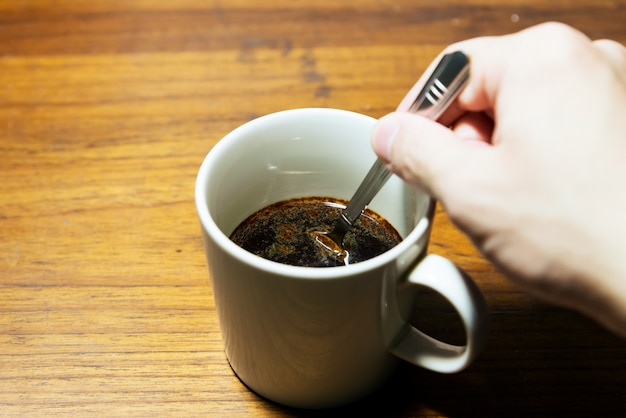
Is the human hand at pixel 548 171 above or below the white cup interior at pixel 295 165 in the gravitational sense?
above

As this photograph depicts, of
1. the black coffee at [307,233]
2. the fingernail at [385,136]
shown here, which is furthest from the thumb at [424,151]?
the black coffee at [307,233]

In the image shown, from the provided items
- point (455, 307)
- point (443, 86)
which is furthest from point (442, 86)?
point (455, 307)

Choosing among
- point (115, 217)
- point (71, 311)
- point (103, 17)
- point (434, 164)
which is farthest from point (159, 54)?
point (434, 164)

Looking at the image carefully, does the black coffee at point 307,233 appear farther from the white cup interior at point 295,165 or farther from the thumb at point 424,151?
the thumb at point 424,151

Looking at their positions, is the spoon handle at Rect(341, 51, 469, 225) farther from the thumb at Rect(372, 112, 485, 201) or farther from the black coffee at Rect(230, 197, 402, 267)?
the black coffee at Rect(230, 197, 402, 267)

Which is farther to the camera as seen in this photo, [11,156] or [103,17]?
[103,17]

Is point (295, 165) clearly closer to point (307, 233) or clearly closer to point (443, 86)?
point (307, 233)

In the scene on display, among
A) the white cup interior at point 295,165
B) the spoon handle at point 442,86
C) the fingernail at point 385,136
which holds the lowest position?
the white cup interior at point 295,165

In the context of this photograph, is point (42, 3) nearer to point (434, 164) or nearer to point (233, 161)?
point (233, 161)
